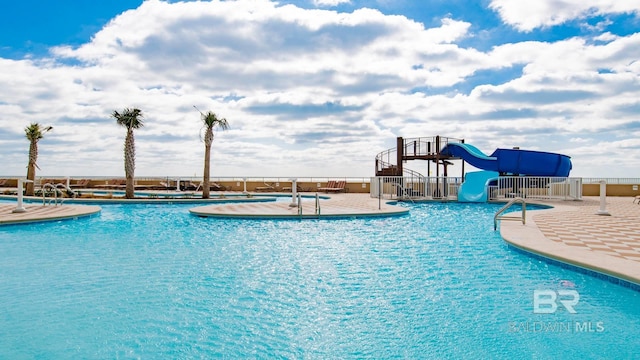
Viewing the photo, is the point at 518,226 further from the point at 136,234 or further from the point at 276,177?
the point at 276,177

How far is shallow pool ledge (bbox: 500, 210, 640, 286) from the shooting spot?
5.52m

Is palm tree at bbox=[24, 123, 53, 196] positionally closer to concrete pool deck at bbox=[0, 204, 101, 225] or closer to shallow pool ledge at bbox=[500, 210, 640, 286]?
concrete pool deck at bbox=[0, 204, 101, 225]

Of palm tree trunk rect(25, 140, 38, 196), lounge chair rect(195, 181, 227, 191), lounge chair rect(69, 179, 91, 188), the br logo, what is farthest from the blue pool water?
lounge chair rect(69, 179, 91, 188)

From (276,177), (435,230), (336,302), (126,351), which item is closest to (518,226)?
(435,230)

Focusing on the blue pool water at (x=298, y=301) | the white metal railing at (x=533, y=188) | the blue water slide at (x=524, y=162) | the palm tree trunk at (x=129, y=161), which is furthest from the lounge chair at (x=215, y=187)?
the blue pool water at (x=298, y=301)

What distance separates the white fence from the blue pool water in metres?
11.4

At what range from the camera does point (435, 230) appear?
10961mm

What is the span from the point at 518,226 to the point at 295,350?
785 cm

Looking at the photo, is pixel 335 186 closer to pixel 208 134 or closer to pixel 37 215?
pixel 208 134

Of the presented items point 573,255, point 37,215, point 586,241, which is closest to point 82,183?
point 37,215

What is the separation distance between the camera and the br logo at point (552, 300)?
4844 mm

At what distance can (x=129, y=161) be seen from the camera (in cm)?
2028

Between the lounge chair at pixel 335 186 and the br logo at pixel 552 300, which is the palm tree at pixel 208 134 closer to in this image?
the lounge chair at pixel 335 186

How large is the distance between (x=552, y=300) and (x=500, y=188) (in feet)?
54.7
